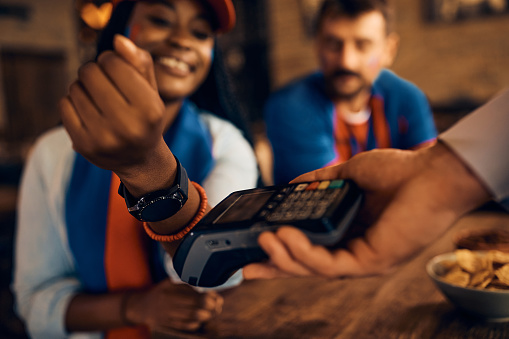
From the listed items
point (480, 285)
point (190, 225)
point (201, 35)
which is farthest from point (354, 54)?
point (190, 225)

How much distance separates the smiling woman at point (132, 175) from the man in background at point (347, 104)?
12cm

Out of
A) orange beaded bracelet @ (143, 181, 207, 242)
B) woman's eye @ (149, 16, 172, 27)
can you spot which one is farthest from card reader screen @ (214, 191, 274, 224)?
woman's eye @ (149, 16, 172, 27)

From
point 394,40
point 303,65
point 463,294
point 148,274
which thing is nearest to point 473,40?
point 303,65

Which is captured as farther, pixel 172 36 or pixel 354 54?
pixel 354 54

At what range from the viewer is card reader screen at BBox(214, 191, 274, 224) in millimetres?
276

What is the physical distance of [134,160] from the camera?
25 centimetres

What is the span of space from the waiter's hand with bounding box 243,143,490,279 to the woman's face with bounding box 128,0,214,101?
25cm

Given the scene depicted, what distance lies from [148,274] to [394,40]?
735 mm

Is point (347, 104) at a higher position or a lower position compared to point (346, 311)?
higher

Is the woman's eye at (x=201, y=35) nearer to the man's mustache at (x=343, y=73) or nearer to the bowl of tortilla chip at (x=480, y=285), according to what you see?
the man's mustache at (x=343, y=73)

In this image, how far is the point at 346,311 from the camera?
22.0 inches

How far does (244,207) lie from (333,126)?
0.40m

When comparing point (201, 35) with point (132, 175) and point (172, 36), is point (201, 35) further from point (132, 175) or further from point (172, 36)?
point (132, 175)

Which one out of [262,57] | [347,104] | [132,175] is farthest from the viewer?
[262,57]
